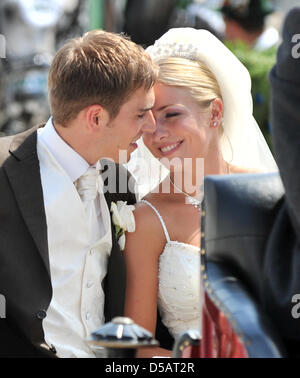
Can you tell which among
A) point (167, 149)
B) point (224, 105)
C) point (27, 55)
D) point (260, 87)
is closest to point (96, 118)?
point (167, 149)

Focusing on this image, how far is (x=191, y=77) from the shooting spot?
13.7ft

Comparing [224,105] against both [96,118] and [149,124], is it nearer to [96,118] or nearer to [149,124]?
[149,124]

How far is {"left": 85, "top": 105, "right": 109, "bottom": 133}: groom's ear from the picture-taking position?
11.9 ft

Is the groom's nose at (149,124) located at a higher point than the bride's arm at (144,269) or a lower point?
higher

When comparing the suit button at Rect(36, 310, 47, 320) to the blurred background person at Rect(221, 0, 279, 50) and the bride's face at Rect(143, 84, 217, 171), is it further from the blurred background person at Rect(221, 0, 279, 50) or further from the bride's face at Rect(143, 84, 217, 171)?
the blurred background person at Rect(221, 0, 279, 50)

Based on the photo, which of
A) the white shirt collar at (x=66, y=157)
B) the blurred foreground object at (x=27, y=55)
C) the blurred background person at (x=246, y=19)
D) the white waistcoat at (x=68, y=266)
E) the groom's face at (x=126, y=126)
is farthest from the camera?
the blurred background person at (x=246, y=19)

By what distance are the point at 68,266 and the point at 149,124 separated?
2.77 ft

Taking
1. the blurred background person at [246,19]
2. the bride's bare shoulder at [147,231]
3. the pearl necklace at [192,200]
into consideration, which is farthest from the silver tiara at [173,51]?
the blurred background person at [246,19]

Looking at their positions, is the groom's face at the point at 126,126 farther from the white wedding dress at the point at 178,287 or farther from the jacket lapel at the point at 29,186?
the white wedding dress at the point at 178,287

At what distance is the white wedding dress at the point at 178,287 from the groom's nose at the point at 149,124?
1.51 feet

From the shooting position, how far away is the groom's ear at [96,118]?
11.9 feet

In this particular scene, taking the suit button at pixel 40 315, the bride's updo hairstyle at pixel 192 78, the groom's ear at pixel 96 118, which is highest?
the bride's updo hairstyle at pixel 192 78

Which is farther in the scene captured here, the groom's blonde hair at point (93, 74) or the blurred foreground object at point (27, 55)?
the blurred foreground object at point (27, 55)
